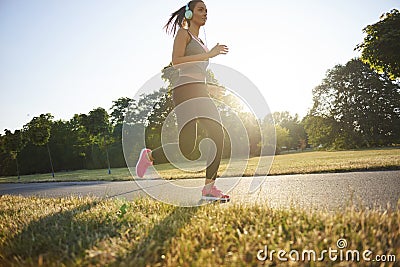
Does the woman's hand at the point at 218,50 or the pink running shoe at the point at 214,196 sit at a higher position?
the woman's hand at the point at 218,50

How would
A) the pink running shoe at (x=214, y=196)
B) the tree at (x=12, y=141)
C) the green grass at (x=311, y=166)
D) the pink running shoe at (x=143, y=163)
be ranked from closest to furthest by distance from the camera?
the pink running shoe at (x=214, y=196)
the pink running shoe at (x=143, y=163)
the green grass at (x=311, y=166)
the tree at (x=12, y=141)

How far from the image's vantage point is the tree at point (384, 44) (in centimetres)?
829

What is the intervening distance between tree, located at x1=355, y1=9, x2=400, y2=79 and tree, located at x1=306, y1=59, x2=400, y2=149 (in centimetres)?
2830

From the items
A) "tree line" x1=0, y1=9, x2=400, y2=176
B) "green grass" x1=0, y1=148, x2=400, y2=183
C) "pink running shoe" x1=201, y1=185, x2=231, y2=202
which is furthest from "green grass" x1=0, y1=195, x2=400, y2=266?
"tree line" x1=0, y1=9, x2=400, y2=176

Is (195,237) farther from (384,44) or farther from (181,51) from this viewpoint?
(384,44)

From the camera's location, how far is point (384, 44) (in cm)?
838

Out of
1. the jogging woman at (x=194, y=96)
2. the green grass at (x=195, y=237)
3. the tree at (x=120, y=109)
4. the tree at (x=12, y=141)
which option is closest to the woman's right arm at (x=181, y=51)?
the jogging woman at (x=194, y=96)

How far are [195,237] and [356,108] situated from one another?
39.0 metres

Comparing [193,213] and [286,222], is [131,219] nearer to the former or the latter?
[193,213]

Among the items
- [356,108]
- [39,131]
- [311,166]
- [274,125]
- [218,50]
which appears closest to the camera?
[218,50]

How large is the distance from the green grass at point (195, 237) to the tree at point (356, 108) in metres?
36.8

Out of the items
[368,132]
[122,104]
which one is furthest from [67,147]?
[368,132]

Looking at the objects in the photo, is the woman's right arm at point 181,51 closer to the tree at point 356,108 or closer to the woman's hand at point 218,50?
the woman's hand at point 218,50

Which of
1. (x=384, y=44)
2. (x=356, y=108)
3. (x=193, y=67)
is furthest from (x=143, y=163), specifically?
(x=356, y=108)
